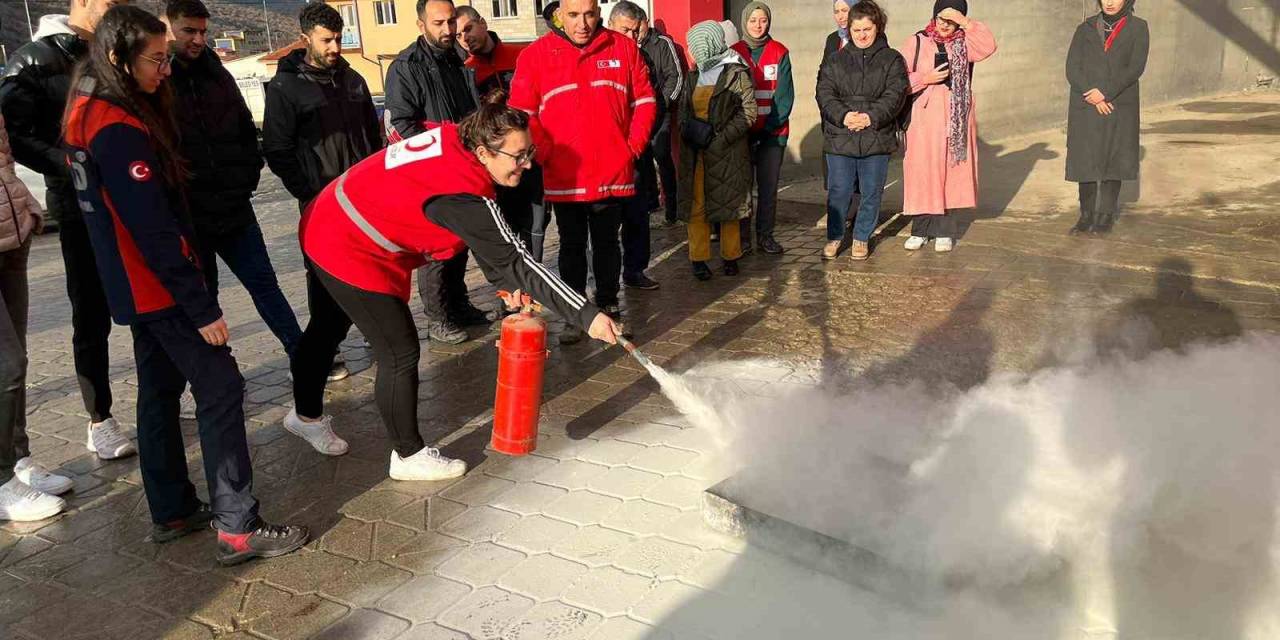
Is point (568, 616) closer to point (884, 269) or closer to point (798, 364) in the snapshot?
point (798, 364)

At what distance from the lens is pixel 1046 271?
6930mm

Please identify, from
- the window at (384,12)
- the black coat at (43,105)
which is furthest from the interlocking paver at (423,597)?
the window at (384,12)

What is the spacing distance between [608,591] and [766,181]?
5.06 metres

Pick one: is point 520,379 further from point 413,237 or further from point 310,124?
point 310,124

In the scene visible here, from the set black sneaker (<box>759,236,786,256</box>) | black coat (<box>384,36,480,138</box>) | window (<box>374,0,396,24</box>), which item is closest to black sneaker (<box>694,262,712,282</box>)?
black sneaker (<box>759,236,786,256</box>)

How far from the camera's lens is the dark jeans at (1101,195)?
7934mm

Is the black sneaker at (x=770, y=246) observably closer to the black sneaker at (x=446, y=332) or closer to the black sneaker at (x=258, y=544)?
the black sneaker at (x=446, y=332)

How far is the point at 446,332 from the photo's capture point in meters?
6.24

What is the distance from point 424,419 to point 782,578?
2.40 m

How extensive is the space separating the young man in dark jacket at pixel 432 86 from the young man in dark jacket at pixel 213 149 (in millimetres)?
949

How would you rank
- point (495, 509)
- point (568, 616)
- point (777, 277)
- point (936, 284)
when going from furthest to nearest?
1. point (777, 277)
2. point (936, 284)
3. point (495, 509)
4. point (568, 616)

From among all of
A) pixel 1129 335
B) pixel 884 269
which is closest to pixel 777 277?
pixel 884 269

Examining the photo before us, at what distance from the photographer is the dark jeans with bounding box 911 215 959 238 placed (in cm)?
771

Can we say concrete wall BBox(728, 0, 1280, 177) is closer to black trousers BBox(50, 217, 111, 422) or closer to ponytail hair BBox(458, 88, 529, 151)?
A: ponytail hair BBox(458, 88, 529, 151)
